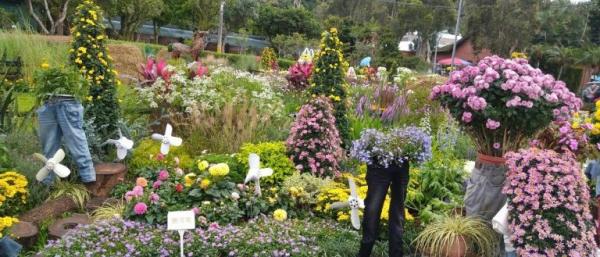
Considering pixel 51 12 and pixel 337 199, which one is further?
pixel 51 12

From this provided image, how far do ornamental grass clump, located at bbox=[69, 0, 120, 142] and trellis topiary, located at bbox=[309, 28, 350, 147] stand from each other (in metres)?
2.47

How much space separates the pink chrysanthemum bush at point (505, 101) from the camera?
144 inches

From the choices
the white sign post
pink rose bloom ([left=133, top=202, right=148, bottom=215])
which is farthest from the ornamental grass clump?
the white sign post

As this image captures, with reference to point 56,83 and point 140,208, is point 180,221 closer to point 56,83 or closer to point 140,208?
point 140,208

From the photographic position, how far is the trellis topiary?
634 cm

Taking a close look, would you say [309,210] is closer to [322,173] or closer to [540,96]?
[322,173]

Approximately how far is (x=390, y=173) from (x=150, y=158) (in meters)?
3.06

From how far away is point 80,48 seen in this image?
5.18m

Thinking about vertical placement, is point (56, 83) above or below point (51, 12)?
below

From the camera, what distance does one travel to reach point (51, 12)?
2472 centimetres

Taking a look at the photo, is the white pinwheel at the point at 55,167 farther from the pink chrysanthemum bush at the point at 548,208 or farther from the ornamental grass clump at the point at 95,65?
the pink chrysanthemum bush at the point at 548,208

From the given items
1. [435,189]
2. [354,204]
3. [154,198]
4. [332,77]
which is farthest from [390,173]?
[332,77]

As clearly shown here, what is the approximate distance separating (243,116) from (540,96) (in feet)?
11.6

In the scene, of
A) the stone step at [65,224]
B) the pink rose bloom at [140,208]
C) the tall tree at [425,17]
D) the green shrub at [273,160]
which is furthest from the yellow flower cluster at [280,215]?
the tall tree at [425,17]
